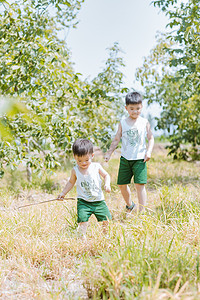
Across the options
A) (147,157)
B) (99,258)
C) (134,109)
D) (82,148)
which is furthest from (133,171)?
(99,258)

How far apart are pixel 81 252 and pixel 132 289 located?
80cm

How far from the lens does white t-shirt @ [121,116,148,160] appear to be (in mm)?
3256

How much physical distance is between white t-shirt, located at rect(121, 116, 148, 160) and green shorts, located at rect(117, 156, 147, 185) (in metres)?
0.07

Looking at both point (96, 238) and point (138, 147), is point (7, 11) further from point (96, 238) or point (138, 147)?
point (96, 238)

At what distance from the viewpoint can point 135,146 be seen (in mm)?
3268

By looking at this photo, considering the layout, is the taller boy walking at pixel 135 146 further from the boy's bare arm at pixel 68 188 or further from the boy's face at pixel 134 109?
the boy's bare arm at pixel 68 188

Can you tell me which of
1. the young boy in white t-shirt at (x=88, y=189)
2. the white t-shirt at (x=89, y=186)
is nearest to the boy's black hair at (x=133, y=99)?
the young boy in white t-shirt at (x=88, y=189)

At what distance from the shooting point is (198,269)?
5.89 feet

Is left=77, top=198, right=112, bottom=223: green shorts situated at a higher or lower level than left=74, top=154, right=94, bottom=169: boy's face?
lower

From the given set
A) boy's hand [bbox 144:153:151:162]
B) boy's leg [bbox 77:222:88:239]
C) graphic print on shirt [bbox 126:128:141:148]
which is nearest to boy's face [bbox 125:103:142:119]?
graphic print on shirt [bbox 126:128:141:148]

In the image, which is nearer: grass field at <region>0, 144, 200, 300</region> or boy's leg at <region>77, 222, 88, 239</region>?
grass field at <region>0, 144, 200, 300</region>

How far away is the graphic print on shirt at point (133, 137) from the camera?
3.27 meters

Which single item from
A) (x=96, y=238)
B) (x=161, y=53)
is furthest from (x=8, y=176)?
(x=96, y=238)

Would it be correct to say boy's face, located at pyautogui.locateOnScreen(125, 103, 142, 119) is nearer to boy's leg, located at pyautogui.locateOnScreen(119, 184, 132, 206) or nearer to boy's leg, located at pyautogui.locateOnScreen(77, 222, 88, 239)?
boy's leg, located at pyautogui.locateOnScreen(119, 184, 132, 206)
